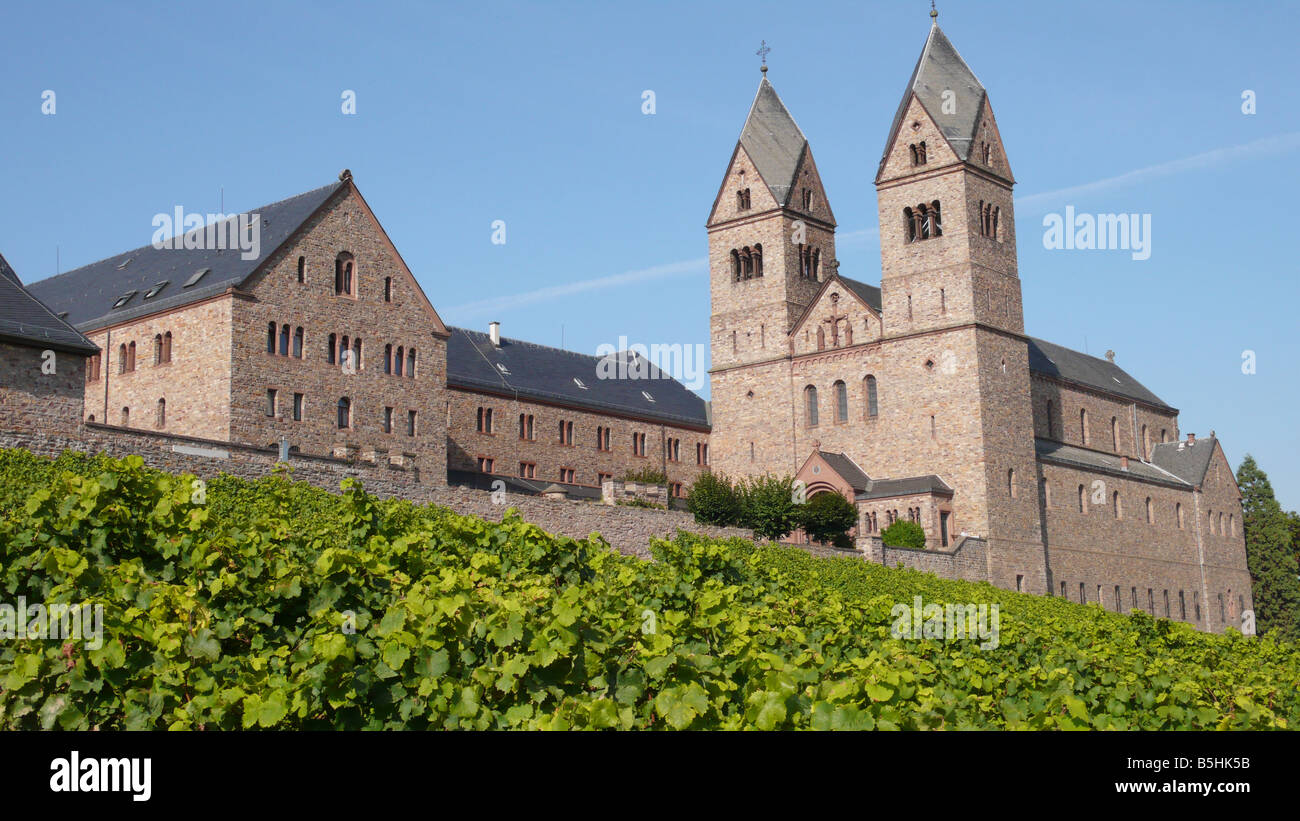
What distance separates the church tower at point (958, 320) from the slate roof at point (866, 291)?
2327 millimetres

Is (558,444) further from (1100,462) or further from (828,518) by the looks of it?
(1100,462)

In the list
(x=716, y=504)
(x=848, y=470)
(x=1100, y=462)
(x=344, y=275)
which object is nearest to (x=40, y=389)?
(x=344, y=275)

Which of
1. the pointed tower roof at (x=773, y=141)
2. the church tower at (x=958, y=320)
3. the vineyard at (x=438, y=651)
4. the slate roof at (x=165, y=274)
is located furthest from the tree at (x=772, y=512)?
the vineyard at (x=438, y=651)

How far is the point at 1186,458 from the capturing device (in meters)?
75.4

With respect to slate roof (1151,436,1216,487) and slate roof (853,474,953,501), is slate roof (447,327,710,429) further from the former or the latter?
slate roof (1151,436,1216,487)

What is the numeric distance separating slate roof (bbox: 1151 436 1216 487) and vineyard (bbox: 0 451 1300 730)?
58.2m

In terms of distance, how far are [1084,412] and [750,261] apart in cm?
2242

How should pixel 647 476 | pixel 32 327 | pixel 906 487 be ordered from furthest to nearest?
pixel 647 476
pixel 906 487
pixel 32 327

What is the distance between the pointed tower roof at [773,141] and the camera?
63.2 meters

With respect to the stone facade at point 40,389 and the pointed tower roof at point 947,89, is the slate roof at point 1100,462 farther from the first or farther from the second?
the stone facade at point 40,389

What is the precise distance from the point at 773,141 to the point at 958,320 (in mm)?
14860

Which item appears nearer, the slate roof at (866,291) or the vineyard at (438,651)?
the vineyard at (438,651)

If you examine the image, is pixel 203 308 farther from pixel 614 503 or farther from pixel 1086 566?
pixel 1086 566
